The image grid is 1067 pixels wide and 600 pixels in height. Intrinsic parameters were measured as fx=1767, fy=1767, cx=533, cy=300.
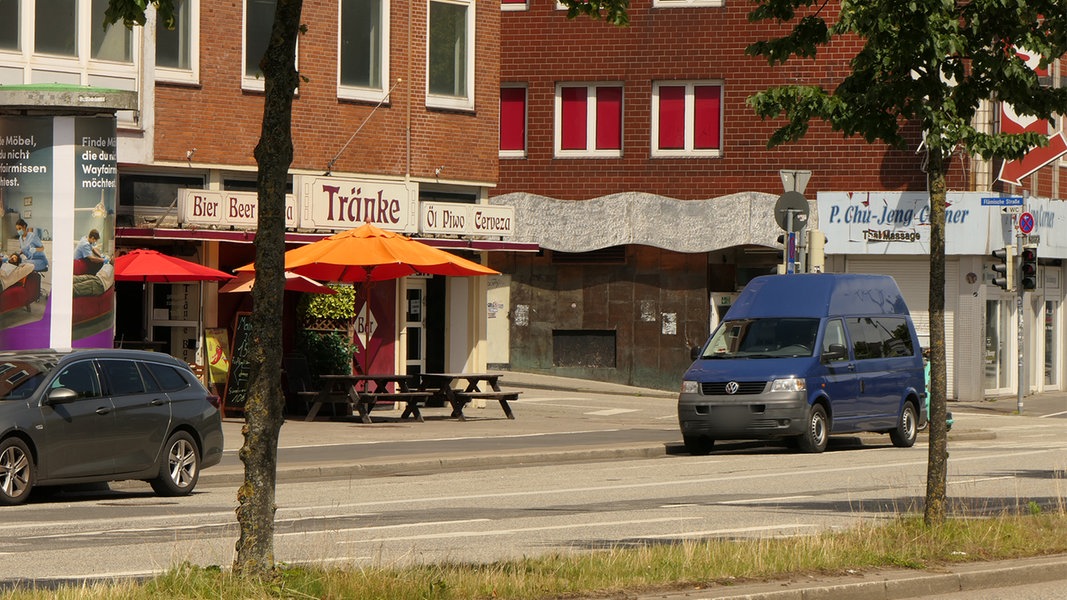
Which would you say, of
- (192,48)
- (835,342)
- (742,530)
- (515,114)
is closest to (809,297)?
(835,342)

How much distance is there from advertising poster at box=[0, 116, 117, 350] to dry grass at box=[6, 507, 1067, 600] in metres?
14.4

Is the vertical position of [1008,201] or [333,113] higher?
[333,113]

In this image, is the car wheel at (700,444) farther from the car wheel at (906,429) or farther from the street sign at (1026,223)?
the street sign at (1026,223)

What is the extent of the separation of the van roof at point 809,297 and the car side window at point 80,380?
10.6m

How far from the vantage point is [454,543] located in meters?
13.0

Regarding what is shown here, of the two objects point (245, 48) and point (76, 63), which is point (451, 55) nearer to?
point (245, 48)

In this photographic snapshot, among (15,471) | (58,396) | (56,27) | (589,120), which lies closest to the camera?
(15,471)

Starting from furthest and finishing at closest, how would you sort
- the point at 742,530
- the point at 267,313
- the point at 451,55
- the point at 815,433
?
the point at 451,55 → the point at 815,433 → the point at 742,530 → the point at 267,313

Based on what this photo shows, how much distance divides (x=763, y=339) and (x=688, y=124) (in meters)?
18.5

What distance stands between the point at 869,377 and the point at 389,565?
16083 mm

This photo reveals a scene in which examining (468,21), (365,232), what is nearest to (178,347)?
(365,232)

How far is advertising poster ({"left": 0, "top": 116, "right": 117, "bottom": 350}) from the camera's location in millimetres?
23781

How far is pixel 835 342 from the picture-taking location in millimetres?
24562

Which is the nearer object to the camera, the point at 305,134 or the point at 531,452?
the point at 531,452
